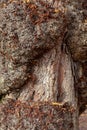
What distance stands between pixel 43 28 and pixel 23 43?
10.0 inches

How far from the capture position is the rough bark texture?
11.3ft

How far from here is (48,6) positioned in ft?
11.5

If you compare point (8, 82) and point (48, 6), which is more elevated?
point (48, 6)

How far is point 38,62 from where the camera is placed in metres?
3.65

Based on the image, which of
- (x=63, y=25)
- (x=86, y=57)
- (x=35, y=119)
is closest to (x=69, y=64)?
(x=86, y=57)

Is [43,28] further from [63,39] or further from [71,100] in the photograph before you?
[71,100]

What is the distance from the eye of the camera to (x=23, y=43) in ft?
11.4

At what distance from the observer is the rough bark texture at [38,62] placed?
345 cm

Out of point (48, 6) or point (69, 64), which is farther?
point (69, 64)

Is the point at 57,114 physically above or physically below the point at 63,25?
below

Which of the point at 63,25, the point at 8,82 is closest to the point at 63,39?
the point at 63,25

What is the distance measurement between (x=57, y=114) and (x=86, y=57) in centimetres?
88

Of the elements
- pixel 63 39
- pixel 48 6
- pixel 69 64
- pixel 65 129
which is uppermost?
pixel 48 6

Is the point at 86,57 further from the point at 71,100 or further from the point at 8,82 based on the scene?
the point at 8,82
